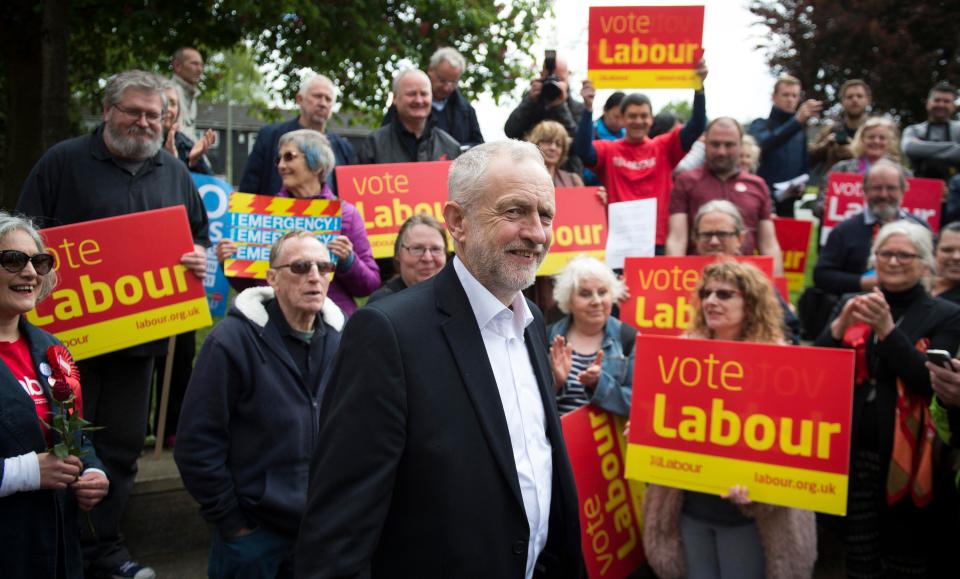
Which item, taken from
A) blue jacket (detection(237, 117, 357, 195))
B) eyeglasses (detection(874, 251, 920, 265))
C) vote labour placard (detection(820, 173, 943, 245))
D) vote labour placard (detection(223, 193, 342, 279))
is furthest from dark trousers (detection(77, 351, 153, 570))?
vote labour placard (detection(820, 173, 943, 245))

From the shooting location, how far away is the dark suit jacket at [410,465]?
7.07 feet

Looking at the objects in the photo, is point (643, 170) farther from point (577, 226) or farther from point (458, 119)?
point (458, 119)

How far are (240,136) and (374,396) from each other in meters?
39.6

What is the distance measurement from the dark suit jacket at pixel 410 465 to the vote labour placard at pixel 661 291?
3672 mm

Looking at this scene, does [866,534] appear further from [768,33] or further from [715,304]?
[768,33]

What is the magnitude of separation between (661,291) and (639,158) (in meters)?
1.57

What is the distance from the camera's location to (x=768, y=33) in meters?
14.0

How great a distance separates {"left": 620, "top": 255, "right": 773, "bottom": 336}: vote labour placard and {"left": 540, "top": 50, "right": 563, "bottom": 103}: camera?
1.67 metres

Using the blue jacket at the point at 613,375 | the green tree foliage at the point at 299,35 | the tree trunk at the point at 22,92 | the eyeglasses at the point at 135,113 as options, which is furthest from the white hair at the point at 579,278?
the tree trunk at the point at 22,92

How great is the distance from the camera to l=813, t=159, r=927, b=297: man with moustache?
247 inches

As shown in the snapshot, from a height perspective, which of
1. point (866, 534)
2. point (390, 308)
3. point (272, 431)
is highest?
point (390, 308)

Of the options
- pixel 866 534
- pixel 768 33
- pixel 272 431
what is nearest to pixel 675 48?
pixel 866 534

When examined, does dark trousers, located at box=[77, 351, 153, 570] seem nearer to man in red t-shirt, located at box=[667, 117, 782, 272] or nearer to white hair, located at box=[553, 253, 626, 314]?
white hair, located at box=[553, 253, 626, 314]

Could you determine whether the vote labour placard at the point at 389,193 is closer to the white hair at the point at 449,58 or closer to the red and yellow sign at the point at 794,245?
→ the white hair at the point at 449,58
